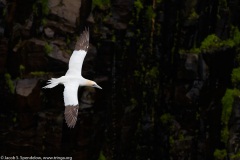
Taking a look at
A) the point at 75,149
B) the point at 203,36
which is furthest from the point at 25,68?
the point at 203,36

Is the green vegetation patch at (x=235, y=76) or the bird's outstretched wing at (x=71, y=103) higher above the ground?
the green vegetation patch at (x=235, y=76)

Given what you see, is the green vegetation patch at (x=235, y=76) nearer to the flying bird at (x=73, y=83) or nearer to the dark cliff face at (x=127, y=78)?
the dark cliff face at (x=127, y=78)

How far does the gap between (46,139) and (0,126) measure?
1682mm

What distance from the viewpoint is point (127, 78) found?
21625 mm

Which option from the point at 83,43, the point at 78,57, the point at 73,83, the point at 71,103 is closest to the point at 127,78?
the point at 83,43

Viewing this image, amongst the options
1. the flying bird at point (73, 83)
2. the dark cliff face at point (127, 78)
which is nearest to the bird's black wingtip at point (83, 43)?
the flying bird at point (73, 83)

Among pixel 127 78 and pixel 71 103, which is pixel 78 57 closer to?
pixel 71 103

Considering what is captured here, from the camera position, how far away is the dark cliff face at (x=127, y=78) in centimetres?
1927

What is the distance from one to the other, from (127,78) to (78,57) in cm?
483

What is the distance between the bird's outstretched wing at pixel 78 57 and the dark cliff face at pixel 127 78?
165 cm

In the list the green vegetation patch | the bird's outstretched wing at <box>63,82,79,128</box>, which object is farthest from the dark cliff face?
the bird's outstretched wing at <box>63,82,79,128</box>

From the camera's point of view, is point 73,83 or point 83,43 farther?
point 83,43

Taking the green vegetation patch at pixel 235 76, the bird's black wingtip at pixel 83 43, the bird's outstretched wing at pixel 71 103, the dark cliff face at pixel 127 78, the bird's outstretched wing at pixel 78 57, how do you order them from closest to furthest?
1. the bird's outstretched wing at pixel 71 103
2. the bird's outstretched wing at pixel 78 57
3. the bird's black wingtip at pixel 83 43
4. the dark cliff face at pixel 127 78
5. the green vegetation patch at pixel 235 76

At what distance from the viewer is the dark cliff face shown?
1927cm
